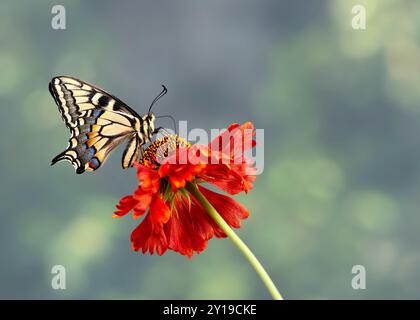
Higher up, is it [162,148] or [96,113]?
[96,113]

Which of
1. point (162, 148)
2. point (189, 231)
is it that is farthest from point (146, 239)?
point (162, 148)

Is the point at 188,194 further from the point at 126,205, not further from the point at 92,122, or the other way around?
Result: the point at 92,122

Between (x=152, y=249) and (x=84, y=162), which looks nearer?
(x=152, y=249)

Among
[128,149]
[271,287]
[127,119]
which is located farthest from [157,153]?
[271,287]

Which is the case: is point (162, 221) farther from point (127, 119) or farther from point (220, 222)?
point (127, 119)

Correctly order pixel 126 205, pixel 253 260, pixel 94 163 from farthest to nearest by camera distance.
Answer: pixel 94 163
pixel 126 205
pixel 253 260

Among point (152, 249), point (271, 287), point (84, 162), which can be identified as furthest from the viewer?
point (84, 162)
